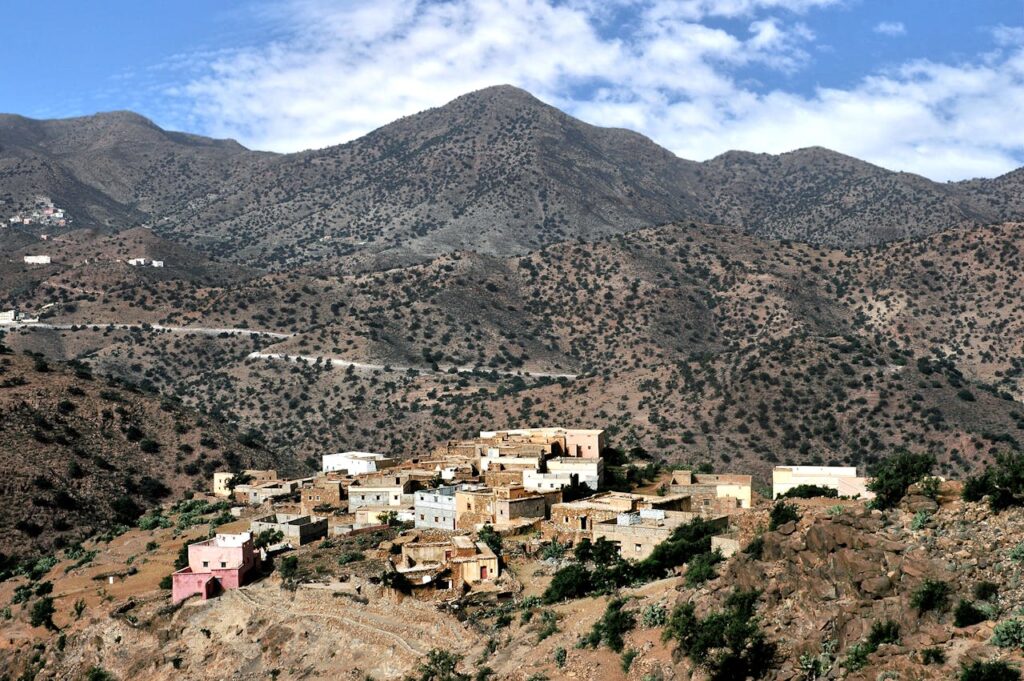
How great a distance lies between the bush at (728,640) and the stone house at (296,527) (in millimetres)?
23320

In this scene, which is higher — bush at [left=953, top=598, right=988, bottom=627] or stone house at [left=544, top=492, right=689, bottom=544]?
bush at [left=953, top=598, right=988, bottom=627]

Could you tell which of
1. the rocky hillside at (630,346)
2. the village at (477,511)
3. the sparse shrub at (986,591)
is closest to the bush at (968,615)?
the sparse shrub at (986,591)

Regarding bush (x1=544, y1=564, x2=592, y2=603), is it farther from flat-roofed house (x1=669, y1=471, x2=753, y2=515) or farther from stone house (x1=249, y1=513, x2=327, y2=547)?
stone house (x1=249, y1=513, x2=327, y2=547)

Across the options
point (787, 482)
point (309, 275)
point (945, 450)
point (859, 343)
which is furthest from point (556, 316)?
point (787, 482)

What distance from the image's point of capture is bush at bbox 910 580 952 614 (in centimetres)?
2059

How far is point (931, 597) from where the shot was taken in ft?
67.8

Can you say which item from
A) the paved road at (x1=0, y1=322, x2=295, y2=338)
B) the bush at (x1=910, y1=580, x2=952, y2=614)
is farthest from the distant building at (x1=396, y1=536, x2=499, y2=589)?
the paved road at (x1=0, y1=322, x2=295, y2=338)

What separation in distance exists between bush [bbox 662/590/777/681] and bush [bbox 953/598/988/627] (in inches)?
156

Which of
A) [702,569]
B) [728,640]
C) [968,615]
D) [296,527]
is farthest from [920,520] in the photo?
[296,527]

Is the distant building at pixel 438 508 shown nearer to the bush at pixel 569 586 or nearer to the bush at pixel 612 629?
the bush at pixel 569 586

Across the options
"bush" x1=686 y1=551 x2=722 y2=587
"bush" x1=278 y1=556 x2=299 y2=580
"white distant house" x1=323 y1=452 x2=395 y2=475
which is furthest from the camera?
"white distant house" x1=323 y1=452 x2=395 y2=475

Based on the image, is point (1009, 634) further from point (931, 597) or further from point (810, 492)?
point (810, 492)

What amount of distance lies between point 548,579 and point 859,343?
234ft

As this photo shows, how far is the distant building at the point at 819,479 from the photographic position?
1759 inches
